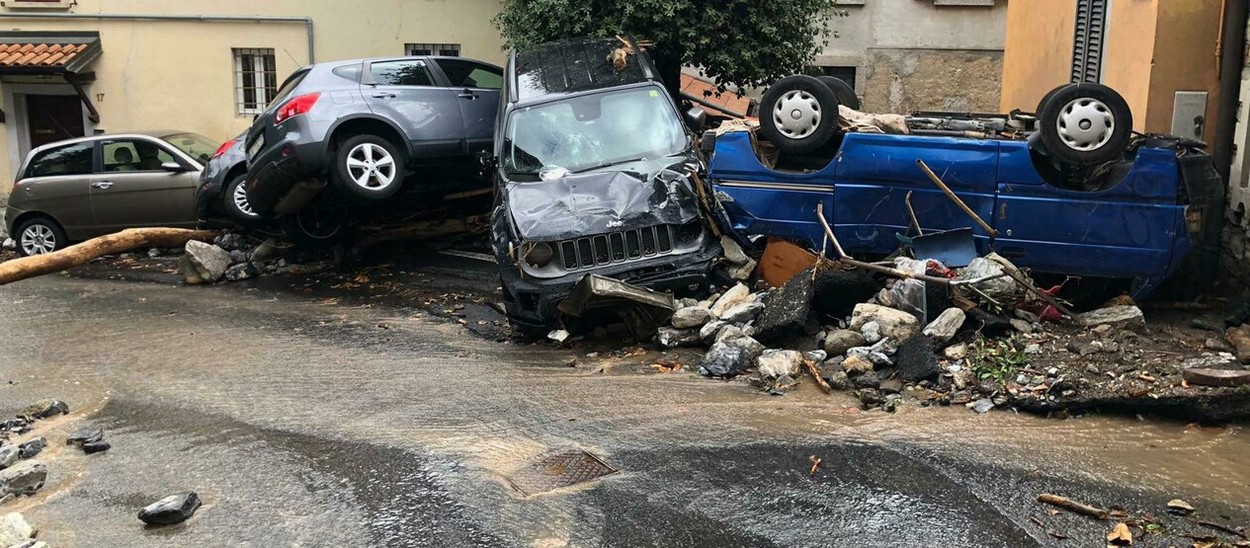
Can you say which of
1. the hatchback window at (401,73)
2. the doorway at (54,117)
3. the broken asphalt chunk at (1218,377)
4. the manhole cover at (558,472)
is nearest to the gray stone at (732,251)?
the manhole cover at (558,472)

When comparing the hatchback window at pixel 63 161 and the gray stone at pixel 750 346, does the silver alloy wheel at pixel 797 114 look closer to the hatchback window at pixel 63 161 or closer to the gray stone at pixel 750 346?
the gray stone at pixel 750 346

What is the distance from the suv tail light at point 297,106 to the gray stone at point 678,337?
4.56 meters

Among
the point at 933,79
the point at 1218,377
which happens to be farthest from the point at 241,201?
the point at 933,79

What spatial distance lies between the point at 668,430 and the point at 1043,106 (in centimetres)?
367

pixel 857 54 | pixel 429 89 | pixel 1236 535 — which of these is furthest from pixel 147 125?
pixel 1236 535

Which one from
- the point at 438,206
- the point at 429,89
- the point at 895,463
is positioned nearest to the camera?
the point at 895,463

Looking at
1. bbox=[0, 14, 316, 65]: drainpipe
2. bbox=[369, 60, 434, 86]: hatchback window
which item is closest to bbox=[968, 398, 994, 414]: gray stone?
bbox=[369, 60, 434, 86]: hatchback window

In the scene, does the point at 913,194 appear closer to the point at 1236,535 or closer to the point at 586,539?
the point at 1236,535

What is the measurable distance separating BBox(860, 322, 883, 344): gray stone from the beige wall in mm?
12474

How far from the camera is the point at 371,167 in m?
10.1

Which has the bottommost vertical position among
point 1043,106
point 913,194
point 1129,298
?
point 1129,298

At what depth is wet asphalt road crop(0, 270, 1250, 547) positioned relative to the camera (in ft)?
15.5

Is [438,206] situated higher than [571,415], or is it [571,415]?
[438,206]

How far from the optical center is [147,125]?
59.0 ft
